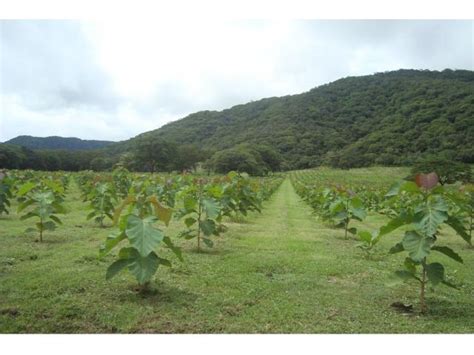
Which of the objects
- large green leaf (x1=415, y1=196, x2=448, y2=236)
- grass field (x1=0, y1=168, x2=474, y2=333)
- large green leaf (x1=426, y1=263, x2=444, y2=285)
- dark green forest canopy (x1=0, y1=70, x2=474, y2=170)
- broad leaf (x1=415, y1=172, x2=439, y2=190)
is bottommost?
grass field (x1=0, y1=168, x2=474, y2=333)

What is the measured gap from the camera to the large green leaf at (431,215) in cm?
480

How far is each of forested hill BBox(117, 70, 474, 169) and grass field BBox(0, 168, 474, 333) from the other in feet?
230

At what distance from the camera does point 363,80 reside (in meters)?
133

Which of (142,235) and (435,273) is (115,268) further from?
(435,273)

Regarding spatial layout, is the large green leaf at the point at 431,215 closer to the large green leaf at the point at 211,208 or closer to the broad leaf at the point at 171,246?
the broad leaf at the point at 171,246

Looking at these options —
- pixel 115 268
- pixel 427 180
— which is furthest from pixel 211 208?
pixel 427 180

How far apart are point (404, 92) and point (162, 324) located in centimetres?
11784

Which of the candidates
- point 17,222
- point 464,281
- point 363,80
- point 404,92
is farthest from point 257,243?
point 363,80

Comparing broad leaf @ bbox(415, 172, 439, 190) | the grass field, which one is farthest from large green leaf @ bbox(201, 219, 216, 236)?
broad leaf @ bbox(415, 172, 439, 190)

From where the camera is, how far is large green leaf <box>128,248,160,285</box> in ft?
15.5

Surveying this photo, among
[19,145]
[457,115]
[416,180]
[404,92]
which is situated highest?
[404,92]

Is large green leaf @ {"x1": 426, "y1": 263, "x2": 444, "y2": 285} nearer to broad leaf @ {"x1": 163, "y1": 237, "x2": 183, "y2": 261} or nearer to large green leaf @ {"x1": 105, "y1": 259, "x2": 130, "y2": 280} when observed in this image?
broad leaf @ {"x1": 163, "y1": 237, "x2": 183, "y2": 261}

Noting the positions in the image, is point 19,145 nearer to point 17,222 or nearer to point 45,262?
point 17,222

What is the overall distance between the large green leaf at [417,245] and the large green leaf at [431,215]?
134 mm
